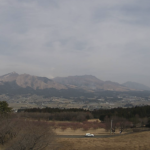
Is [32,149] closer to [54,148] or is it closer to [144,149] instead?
[54,148]

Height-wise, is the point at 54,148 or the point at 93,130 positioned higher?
the point at 54,148

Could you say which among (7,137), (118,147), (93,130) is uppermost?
(7,137)

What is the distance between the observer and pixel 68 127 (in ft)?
126

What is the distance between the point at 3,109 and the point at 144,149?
25.3 meters

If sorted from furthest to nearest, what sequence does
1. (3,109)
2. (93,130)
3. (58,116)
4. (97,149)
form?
(58,116)
(93,130)
(3,109)
(97,149)

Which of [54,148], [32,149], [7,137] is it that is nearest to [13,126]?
[7,137]

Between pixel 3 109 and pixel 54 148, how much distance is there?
62.1 ft

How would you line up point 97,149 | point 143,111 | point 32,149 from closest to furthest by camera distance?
point 32,149 < point 97,149 < point 143,111

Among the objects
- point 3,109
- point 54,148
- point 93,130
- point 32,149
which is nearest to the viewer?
point 32,149

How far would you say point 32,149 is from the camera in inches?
541

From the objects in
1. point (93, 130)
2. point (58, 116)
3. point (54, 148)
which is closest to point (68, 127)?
point (93, 130)

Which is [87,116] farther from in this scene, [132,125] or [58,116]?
[132,125]

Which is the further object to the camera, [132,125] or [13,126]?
[132,125]

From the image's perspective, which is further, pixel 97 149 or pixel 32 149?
pixel 97 149
